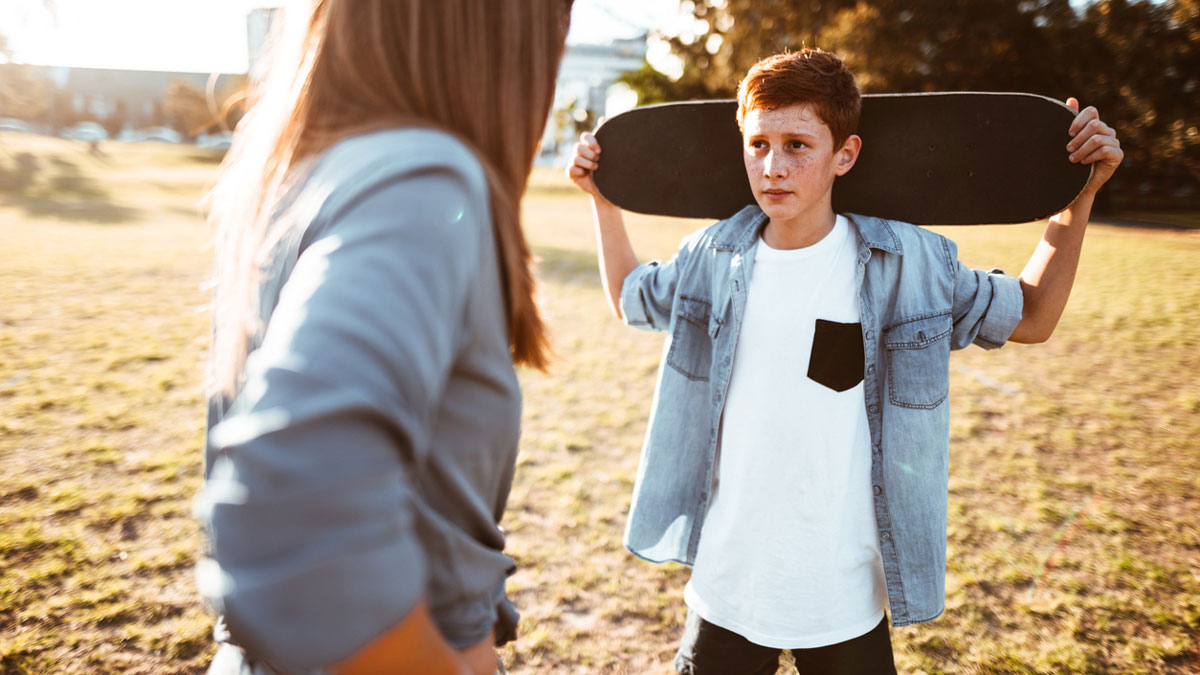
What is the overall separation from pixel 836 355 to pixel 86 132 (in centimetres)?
6316

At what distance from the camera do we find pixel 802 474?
5.51ft

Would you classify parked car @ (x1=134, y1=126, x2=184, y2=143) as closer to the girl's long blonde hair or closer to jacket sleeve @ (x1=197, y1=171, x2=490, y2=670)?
the girl's long blonde hair

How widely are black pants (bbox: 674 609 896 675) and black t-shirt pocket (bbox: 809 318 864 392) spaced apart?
63 centimetres

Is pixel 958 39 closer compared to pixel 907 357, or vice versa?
pixel 907 357

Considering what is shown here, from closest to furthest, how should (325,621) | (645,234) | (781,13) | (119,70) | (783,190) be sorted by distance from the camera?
(325,621)
(783,190)
(645,234)
(781,13)
(119,70)

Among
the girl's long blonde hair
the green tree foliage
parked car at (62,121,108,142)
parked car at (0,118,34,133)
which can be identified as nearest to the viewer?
the girl's long blonde hair

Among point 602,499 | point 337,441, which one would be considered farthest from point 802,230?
point 602,499

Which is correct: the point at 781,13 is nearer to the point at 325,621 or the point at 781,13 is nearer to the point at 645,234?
the point at 645,234

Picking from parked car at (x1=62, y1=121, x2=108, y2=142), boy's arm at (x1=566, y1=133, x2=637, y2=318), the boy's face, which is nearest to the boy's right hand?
boy's arm at (x1=566, y1=133, x2=637, y2=318)

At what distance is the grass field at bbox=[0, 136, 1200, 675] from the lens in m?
2.68

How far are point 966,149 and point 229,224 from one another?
172cm

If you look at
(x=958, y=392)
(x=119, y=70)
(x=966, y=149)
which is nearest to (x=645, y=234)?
(x=958, y=392)

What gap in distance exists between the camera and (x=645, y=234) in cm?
1581

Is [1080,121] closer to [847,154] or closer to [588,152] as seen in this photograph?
[847,154]
